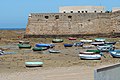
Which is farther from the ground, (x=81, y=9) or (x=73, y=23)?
(x=81, y=9)

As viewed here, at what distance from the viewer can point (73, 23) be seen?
4844 cm

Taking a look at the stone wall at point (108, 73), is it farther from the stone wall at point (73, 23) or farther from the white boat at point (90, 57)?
the stone wall at point (73, 23)

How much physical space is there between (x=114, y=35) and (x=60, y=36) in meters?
7.54

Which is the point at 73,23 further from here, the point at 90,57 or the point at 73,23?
the point at 90,57

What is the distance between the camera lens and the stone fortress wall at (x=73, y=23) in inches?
1880

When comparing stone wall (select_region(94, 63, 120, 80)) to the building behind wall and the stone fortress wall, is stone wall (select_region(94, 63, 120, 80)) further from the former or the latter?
the building behind wall


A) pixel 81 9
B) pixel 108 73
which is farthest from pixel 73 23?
pixel 108 73

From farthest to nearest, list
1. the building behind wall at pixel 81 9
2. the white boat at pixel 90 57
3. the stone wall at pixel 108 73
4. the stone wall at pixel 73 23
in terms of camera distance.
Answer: the building behind wall at pixel 81 9 → the stone wall at pixel 73 23 → the white boat at pixel 90 57 → the stone wall at pixel 108 73

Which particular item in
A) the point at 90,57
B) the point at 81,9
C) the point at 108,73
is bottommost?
the point at 90,57

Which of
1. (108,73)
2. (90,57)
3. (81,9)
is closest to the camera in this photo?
(108,73)

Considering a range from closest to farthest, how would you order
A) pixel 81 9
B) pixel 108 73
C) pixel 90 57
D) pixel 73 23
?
pixel 108 73 < pixel 90 57 < pixel 73 23 < pixel 81 9

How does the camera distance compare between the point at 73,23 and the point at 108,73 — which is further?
the point at 73,23

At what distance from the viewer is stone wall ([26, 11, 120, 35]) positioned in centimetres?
4775

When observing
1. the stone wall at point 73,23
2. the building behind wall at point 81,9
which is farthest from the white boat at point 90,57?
the building behind wall at point 81,9
